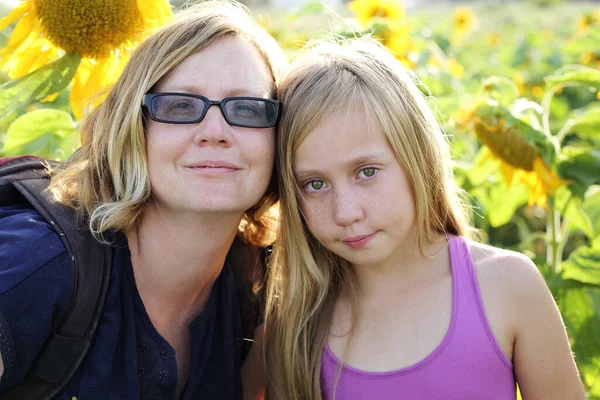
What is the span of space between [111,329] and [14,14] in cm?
70

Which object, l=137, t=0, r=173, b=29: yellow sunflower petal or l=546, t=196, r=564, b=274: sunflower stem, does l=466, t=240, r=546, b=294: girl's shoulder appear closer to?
l=546, t=196, r=564, b=274: sunflower stem

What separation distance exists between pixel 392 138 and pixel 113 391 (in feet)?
2.32

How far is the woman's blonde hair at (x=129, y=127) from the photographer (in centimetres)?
161

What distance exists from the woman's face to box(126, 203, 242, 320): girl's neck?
4cm

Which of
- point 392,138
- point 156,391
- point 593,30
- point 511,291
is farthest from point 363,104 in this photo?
point 593,30

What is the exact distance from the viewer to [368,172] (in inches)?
60.4

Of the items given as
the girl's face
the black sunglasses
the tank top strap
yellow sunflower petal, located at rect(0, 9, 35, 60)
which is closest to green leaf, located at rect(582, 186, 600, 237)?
the tank top strap

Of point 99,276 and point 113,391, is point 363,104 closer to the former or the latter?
point 99,276

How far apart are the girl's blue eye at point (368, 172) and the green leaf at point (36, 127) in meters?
0.70

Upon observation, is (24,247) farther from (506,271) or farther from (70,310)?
(506,271)

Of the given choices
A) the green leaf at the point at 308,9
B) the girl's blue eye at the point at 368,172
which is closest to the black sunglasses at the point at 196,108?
the girl's blue eye at the point at 368,172

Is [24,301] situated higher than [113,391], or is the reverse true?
[24,301]

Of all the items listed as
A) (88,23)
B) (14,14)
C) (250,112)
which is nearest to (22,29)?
(14,14)

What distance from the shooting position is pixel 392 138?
155cm
